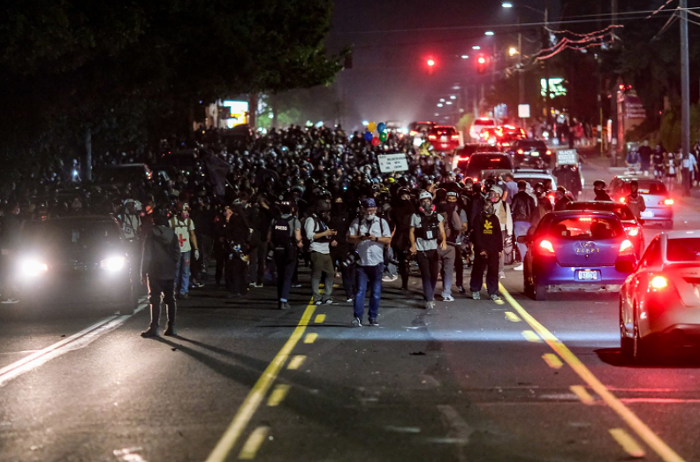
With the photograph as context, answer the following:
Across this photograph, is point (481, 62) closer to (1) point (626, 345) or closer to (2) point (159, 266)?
(2) point (159, 266)

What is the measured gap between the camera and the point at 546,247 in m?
18.2

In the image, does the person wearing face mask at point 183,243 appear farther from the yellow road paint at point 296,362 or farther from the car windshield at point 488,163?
the car windshield at point 488,163

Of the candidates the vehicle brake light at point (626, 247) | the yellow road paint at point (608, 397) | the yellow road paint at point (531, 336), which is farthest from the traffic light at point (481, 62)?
the yellow road paint at point (531, 336)

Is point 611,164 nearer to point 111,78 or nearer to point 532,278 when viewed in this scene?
point 111,78

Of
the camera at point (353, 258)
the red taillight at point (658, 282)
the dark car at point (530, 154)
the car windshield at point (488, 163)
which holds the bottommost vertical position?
the red taillight at point (658, 282)

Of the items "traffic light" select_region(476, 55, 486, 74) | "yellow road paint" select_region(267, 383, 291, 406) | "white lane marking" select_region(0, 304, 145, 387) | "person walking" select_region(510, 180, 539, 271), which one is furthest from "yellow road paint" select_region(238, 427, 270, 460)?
"traffic light" select_region(476, 55, 486, 74)

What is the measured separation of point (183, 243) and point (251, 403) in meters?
9.92

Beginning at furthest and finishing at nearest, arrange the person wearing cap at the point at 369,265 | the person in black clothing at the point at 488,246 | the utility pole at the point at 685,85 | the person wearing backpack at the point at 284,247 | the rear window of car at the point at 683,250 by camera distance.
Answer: the utility pole at the point at 685,85 < the person in black clothing at the point at 488,246 < the person wearing backpack at the point at 284,247 < the person wearing cap at the point at 369,265 < the rear window of car at the point at 683,250

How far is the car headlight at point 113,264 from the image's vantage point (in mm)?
17781

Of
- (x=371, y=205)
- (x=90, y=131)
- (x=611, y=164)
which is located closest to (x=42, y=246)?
(x=371, y=205)

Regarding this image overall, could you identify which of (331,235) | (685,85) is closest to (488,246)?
(331,235)

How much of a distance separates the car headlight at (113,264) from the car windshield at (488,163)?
22920mm

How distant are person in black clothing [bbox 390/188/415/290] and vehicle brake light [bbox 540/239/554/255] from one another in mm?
2401

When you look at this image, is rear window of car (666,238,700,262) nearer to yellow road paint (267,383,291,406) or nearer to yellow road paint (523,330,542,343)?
yellow road paint (523,330,542,343)
